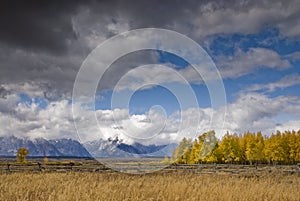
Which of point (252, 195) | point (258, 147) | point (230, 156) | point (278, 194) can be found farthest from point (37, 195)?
point (258, 147)

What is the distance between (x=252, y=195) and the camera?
9.02 metres

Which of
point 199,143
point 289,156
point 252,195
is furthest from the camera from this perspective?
point 289,156

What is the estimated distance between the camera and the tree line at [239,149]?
73438 millimetres

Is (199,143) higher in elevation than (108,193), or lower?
higher

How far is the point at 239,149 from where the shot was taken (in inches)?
3258

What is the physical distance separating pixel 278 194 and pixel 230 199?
1.96 meters

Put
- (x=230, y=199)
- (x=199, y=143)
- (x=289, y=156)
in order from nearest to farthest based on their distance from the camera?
(x=230, y=199) < (x=199, y=143) < (x=289, y=156)

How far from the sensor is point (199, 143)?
7456cm

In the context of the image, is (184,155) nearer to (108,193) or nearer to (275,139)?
(275,139)

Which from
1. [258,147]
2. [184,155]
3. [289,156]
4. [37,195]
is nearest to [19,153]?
[184,155]

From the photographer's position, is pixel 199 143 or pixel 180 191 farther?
pixel 199 143

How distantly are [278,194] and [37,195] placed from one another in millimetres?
7070

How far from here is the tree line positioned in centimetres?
7344

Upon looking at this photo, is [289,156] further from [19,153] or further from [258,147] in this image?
[19,153]
